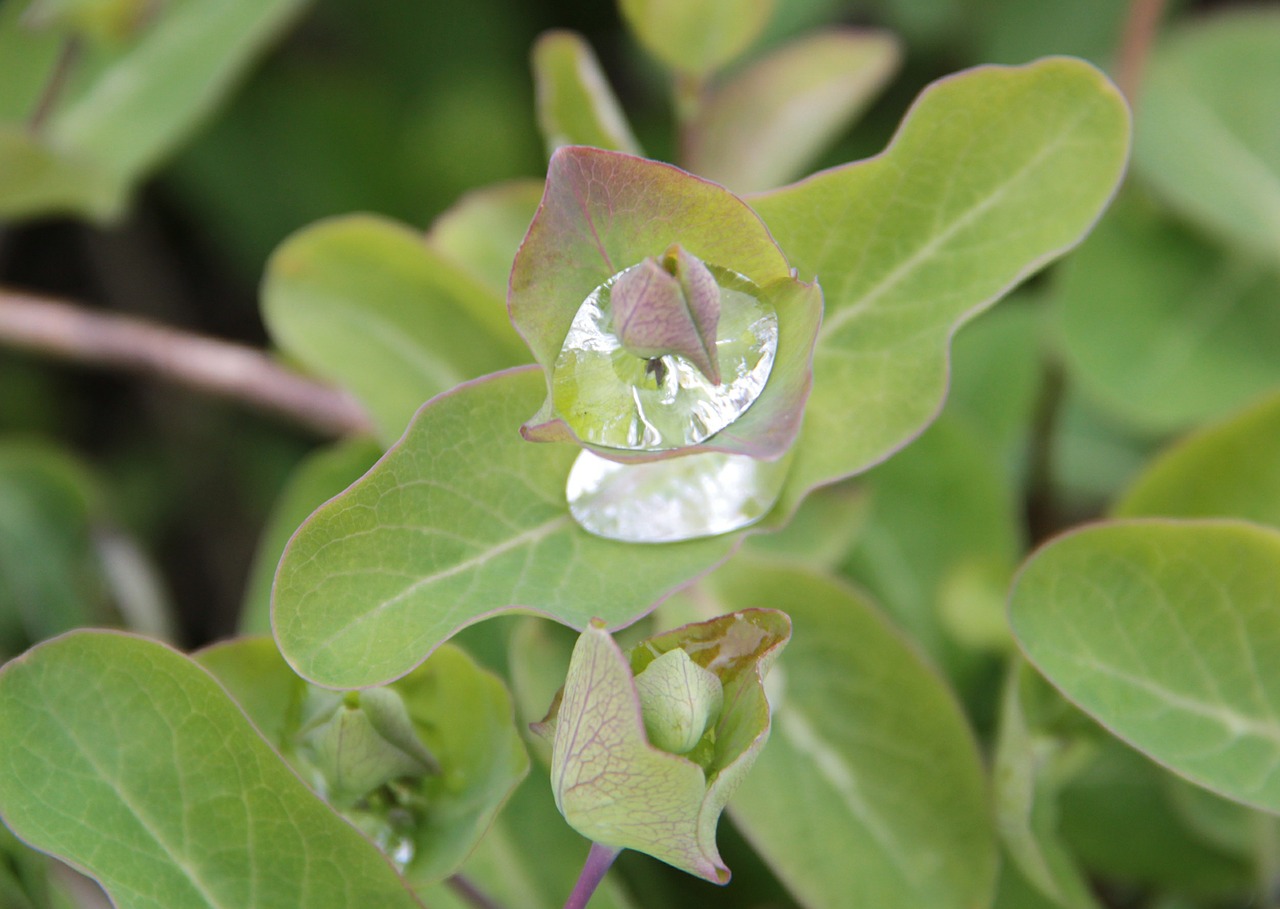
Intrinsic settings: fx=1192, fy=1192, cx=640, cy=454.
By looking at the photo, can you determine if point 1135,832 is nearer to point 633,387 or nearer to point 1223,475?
point 1223,475

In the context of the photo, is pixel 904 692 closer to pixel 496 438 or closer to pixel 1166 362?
pixel 496 438

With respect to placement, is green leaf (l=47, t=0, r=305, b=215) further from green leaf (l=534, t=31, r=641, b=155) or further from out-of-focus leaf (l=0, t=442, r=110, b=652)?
green leaf (l=534, t=31, r=641, b=155)

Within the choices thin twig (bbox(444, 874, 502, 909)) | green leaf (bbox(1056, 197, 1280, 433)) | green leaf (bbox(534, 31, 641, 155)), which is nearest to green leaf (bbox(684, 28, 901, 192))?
green leaf (bbox(534, 31, 641, 155))

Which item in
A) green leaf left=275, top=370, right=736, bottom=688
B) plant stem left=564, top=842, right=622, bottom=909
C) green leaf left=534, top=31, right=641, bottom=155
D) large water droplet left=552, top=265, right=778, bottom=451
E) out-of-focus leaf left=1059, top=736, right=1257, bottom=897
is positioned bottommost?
out-of-focus leaf left=1059, top=736, right=1257, bottom=897

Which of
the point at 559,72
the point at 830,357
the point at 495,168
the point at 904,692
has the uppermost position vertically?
the point at 559,72

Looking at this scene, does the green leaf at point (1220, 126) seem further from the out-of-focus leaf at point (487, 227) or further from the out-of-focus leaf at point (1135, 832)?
the out-of-focus leaf at point (487, 227)

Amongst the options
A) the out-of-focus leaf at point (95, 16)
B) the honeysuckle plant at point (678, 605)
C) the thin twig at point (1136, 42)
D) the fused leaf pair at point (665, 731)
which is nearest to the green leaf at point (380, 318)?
the honeysuckle plant at point (678, 605)

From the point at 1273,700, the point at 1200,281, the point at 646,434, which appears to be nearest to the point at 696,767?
the point at 646,434
